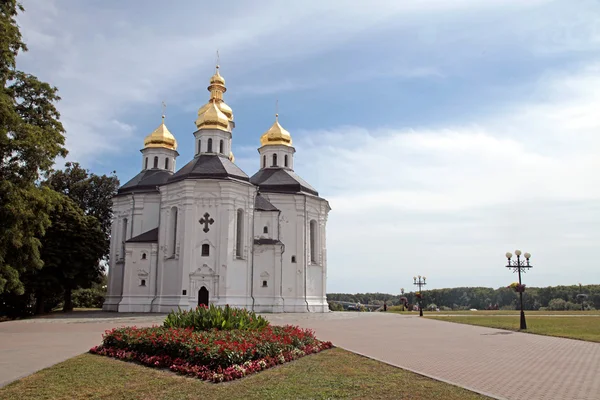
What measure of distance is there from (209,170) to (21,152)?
18.5 m

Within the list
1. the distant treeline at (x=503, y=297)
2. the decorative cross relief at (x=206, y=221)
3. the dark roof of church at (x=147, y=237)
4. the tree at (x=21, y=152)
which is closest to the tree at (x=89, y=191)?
the dark roof of church at (x=147, y=237)

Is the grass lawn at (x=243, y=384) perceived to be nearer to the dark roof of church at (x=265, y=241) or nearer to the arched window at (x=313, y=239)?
the dark roof of church at (x=265, y=241)

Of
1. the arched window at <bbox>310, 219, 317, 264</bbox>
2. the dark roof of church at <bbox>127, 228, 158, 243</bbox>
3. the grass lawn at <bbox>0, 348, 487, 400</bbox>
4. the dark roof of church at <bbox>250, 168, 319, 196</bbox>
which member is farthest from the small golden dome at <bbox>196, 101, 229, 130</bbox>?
the grass lawn at <bbox>0, 348, 487, 400</bbox>

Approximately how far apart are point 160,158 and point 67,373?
37.4m

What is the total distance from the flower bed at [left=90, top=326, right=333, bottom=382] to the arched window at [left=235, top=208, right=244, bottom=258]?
2243cm

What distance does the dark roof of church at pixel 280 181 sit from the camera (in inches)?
1671

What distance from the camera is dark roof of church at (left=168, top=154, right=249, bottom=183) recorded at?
1420 inches

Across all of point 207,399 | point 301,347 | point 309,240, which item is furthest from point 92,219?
point 207,399

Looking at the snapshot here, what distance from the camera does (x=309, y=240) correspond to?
41.8 metres

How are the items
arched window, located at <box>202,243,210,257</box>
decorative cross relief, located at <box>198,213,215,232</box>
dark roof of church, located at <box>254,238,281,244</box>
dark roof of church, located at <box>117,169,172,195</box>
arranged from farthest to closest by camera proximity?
dark roof of church, located at <box>117,169,172,195</box> → dark roof of church, located at <box>254,238,281,244</box> → decorative cross relief, located at <box>198,213,215,232</box> → arched window, located at <box>202,243,210,257</box>

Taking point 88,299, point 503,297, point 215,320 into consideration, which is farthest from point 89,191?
point 503,297

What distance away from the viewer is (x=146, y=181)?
43.1 meters

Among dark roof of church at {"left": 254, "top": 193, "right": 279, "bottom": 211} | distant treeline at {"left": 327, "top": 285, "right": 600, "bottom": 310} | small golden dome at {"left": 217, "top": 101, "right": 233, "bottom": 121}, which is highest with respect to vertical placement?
small golden dome at {"left": 217, "top": 101, "right": 233, "bottom": 121}

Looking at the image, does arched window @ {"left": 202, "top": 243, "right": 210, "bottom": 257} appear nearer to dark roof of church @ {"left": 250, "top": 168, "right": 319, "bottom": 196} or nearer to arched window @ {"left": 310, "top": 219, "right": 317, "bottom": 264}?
dark roof of church @ {"left": 250, "top": 168, "right": 319, "bottom": 196}
